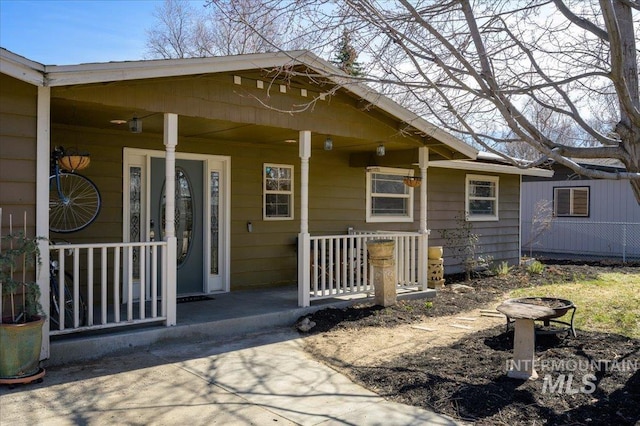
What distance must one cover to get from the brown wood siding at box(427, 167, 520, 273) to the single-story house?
98 millimetres

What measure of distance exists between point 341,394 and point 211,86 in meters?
3.72

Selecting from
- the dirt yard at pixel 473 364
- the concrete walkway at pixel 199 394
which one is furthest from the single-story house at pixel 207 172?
the dirt yard at pixel 473 364

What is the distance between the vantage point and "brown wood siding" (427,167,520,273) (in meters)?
11.6

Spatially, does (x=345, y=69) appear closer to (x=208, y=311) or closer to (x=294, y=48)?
(x=294, y=48)

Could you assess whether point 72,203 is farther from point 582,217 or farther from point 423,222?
point 582,217

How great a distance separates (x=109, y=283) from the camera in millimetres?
7234

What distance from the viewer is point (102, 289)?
5617 mm

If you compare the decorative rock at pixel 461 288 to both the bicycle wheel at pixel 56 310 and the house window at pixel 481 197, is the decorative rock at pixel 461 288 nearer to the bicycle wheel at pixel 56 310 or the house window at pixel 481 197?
the house window at pixel 481 197

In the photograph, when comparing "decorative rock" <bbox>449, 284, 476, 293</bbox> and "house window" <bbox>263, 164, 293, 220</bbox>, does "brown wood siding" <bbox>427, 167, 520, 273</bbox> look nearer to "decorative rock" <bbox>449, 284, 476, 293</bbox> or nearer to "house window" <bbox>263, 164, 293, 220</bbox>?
"decorative rock" <bbox>449, 284, 476, 293</bbox>

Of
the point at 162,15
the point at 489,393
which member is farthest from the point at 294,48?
the point at 162,15

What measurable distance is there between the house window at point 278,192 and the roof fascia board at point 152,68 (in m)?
2.79

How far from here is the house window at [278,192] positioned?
904cm

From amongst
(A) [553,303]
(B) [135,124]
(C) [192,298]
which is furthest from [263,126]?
(A) [553,303]

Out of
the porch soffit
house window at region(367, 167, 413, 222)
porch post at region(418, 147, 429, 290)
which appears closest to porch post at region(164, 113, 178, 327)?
the porch soffit
